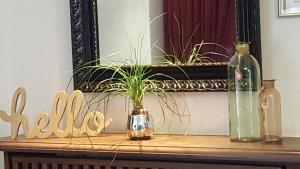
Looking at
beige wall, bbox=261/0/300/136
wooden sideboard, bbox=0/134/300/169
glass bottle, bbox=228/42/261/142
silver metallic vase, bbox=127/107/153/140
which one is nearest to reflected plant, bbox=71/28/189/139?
silver metallic vase, bbox=127/107/153/140

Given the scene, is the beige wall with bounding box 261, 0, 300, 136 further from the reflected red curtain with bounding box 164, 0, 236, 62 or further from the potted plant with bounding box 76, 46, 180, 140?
the potted plant with bounding box 76, 46, 180, 140

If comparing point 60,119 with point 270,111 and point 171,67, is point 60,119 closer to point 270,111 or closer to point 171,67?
point 171,67

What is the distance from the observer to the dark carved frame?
159cm

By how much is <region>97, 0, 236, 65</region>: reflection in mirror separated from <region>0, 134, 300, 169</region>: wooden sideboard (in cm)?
29

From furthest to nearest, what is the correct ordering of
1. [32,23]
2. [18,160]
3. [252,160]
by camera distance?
1. [32,23]
2. [18,160]
3. [252,160]

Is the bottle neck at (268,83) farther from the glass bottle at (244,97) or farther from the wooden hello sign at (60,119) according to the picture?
the wooden hello sign at (60,119)

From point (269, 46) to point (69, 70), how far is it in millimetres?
795

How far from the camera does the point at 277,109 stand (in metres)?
1.51

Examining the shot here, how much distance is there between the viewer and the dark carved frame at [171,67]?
1.59 meters

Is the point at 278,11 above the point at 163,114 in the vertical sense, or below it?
above

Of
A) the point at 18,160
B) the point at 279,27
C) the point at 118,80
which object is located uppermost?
the point at 279,27

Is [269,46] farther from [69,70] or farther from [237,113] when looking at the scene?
[69,70]

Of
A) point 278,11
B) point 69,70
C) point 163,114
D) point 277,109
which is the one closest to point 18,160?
point 69,70

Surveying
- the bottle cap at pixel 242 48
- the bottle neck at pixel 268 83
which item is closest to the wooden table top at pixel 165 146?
the bottle neck at pixel 268 83
